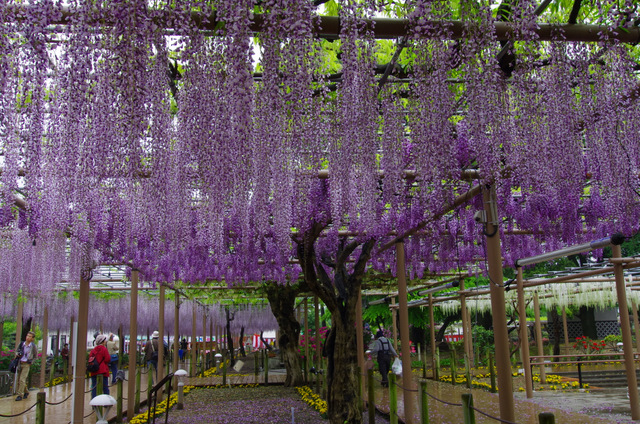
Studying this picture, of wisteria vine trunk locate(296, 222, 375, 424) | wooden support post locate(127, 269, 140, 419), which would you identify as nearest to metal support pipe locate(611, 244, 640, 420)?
wisteria vine trunk locate(296, 222, 375, 424)

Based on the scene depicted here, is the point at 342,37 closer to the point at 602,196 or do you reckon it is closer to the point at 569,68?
the point at 569,68

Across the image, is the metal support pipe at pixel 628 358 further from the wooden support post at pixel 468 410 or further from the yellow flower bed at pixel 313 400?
the yellow flower bed at pixel 313 400

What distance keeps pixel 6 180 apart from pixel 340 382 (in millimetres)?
4298

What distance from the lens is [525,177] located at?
5.00 metres

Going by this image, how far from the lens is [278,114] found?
3.58 metres

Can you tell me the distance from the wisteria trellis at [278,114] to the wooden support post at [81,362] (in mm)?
469

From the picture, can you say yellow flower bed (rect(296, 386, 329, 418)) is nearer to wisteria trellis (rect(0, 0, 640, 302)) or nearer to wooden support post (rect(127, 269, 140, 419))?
wooden support post (rect(127, 269, 140, 419))

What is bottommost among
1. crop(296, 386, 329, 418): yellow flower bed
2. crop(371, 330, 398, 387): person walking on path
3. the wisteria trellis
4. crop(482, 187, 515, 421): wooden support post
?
crop(296, 386, 329, 418): yellow flower bed

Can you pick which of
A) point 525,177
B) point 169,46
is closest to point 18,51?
point 169,46

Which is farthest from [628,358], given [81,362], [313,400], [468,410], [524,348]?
[81,362]

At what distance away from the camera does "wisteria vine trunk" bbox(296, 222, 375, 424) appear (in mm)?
6656

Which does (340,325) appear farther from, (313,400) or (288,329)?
(288,329)

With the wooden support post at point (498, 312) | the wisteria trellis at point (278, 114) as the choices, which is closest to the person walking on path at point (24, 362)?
the wisteria trellis at point (278, 114)

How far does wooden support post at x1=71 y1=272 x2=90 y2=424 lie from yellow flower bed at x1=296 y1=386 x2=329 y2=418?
314cm
